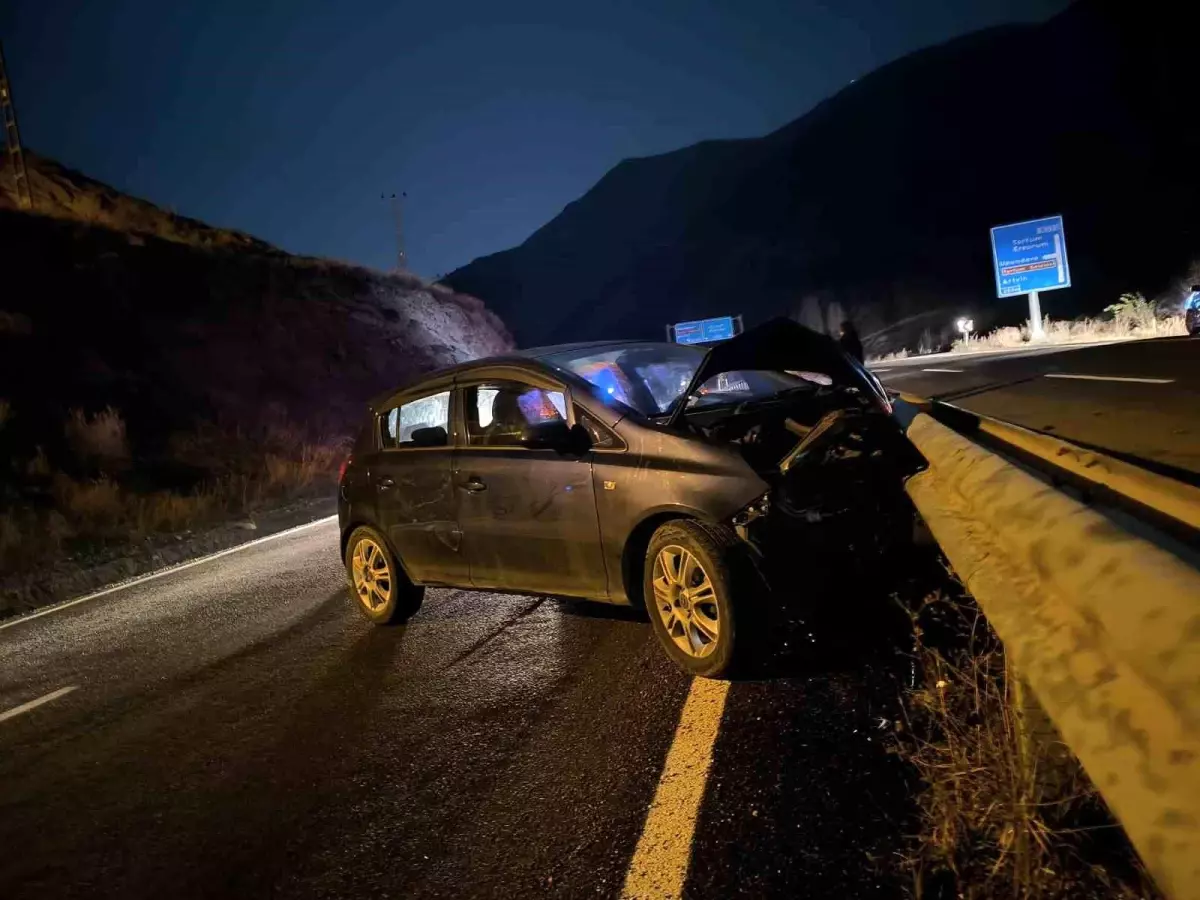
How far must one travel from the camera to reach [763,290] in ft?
286

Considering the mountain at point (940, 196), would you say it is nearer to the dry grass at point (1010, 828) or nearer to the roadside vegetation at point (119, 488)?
the roadside vegetation at point (119, 488)

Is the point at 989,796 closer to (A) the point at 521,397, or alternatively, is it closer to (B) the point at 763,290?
(A) the point at 521,397

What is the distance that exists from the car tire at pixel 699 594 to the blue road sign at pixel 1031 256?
129 ft

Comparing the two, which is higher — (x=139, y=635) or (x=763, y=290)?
(x=763, y=290)

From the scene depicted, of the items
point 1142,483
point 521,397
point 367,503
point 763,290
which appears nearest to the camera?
point 1142,483

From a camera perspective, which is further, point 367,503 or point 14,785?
point 367,503

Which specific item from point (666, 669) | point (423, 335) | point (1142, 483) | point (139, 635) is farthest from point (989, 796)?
point (423, 335)

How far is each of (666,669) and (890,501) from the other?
4.87 ft

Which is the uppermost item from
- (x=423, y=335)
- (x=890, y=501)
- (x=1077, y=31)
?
(x=1077, y=31)

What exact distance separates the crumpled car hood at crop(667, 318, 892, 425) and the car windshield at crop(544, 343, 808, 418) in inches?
8.8

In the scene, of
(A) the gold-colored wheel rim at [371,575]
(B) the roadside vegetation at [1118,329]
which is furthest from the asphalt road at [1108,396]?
(B) the roadside vegetation at [1118,329]

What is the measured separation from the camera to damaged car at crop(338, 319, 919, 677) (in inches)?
160

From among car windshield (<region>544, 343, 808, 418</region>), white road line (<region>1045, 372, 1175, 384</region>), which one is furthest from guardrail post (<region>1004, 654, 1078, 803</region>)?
white road line (<region>1045, 372, 1175, 384</region>)

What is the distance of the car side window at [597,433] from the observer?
179 inches
